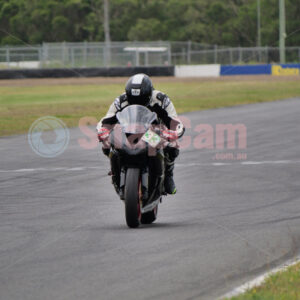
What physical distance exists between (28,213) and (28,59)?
1823 inches

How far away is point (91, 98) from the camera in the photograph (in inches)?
1346

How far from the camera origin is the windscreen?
757cm

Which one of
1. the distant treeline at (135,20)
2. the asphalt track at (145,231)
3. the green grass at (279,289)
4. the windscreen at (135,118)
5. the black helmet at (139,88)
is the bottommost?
the asphalt track at (145,231)

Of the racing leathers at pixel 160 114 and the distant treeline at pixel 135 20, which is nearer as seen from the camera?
the racing leathers at pixel 160 114

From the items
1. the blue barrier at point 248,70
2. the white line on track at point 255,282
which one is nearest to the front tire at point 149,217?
the white line on track at point 255,282

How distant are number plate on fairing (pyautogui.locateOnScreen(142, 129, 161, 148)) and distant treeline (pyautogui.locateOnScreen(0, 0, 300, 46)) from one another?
79.3m

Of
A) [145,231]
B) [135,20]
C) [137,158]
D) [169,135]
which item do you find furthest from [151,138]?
[135,20]

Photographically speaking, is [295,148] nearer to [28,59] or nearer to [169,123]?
[169,123]

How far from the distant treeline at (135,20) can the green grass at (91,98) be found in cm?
4250

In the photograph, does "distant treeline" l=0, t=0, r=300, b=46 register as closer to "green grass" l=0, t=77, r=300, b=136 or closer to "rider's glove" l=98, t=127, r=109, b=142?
"green grass" l=0, t=77, r=300, b=136

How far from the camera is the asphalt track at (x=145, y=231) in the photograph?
5.56 metres

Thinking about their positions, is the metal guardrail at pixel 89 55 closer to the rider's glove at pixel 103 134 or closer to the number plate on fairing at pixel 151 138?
the rider's glove at pixel 103 134

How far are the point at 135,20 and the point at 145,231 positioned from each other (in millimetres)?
91621

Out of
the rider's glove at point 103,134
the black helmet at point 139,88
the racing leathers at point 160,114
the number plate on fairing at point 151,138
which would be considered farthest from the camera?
the racing leathers at point 160,114
